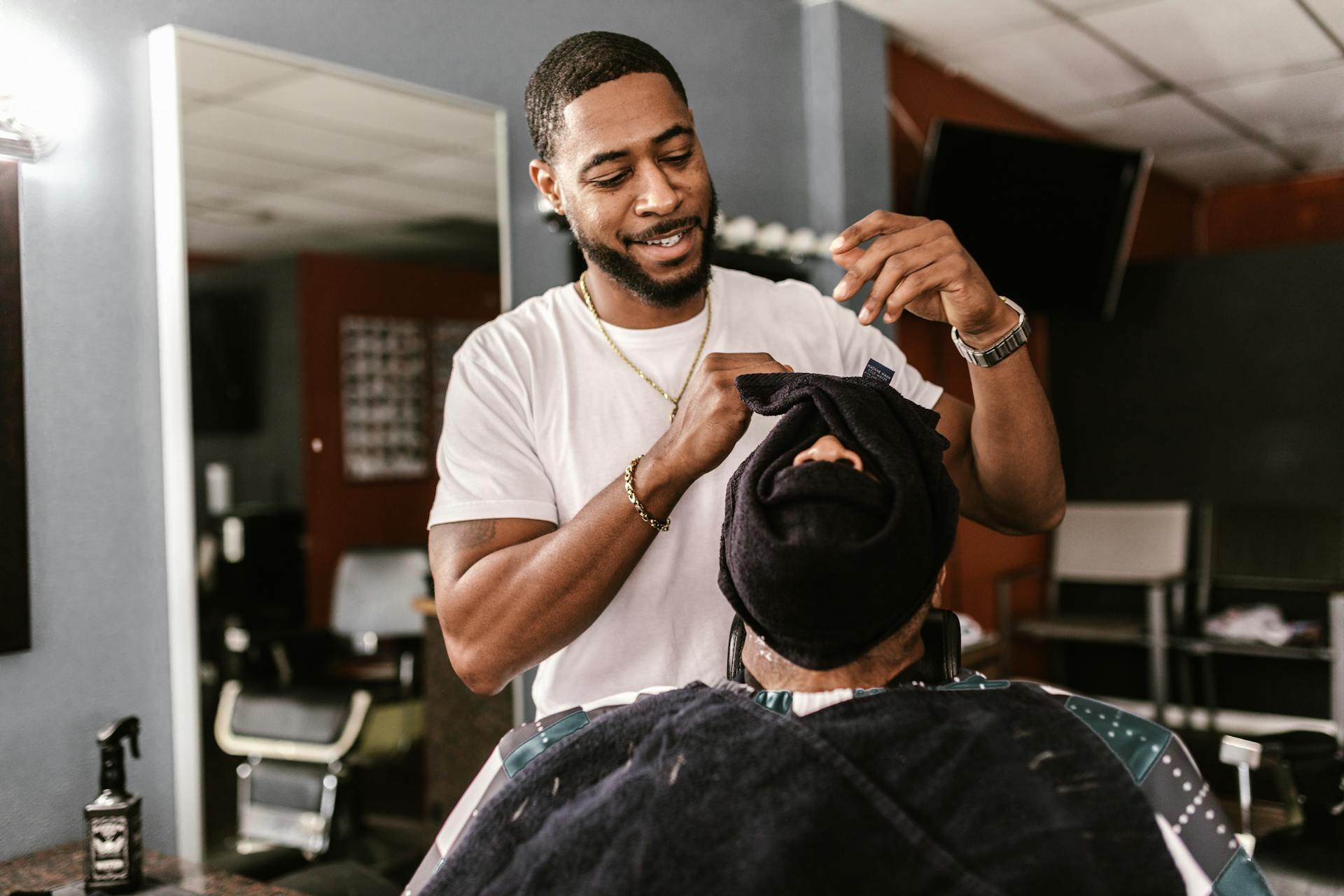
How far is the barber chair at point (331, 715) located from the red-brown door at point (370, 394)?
0.06m

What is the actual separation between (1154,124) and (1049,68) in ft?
3.99

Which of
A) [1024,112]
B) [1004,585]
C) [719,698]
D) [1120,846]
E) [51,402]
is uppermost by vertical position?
[1024,112]

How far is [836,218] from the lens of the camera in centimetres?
357

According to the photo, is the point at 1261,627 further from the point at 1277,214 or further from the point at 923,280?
the point at 923,280

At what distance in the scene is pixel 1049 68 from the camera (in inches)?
173

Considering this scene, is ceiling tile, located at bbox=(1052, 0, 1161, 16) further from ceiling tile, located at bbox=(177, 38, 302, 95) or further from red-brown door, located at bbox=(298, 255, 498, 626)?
ceiling tile, located at bbox=(177, 38, 302, 95)

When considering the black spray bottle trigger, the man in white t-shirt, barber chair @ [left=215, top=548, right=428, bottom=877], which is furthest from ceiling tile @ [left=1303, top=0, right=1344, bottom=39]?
the black spray bottle trigger

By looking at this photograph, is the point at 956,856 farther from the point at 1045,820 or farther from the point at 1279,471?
the point at 1279,471

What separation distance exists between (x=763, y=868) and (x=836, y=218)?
291 cm

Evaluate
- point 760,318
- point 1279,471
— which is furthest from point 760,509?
point 1279,471

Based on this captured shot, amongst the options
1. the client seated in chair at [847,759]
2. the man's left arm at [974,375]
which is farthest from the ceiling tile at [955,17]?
the client seated in chair at [847,759]

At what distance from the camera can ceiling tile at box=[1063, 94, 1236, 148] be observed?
5.00 metres

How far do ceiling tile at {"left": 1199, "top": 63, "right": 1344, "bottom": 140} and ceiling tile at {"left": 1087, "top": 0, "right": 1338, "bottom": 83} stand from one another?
0.22m

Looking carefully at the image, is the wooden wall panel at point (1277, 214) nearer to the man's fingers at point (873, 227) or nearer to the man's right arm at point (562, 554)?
the man's fingers at point (873, 227)
